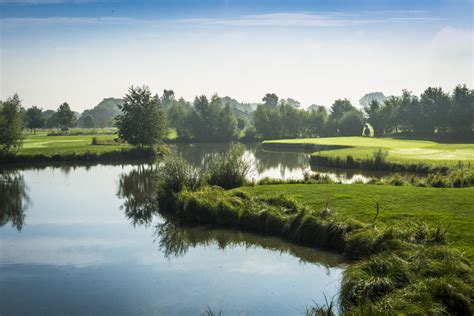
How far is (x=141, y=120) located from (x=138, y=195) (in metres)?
28.9

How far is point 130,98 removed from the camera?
5722 centimetres

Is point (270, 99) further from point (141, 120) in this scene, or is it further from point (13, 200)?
point (13, 200)

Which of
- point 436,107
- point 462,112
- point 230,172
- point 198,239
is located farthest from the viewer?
point 436,107

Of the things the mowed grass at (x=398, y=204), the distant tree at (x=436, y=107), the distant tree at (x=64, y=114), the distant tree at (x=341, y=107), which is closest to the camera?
the mowed grass at (x=398, y=204)

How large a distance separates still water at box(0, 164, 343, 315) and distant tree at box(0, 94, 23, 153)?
28252mm

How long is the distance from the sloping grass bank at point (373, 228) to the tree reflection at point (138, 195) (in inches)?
50.5

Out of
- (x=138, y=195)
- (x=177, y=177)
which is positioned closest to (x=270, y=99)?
(x=138, y=195)

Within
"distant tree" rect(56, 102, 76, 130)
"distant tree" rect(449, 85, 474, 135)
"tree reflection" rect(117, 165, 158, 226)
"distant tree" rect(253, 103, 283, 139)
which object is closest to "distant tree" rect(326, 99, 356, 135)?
"distant tree" rect(253, 103, 283, 139)


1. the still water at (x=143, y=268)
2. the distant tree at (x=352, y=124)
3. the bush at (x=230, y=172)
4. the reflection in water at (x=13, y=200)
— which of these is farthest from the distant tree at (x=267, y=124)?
the still water at (x=143, y=268)

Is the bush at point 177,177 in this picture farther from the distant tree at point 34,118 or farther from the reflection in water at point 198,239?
the distant tree at point 34,118

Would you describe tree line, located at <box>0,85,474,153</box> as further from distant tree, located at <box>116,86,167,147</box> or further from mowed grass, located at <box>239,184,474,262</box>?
mowed grass, located at <box>239,184,474,262</box>

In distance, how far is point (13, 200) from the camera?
26859 millimetres

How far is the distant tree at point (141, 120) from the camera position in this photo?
5578cm

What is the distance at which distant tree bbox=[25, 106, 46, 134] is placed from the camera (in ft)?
330
